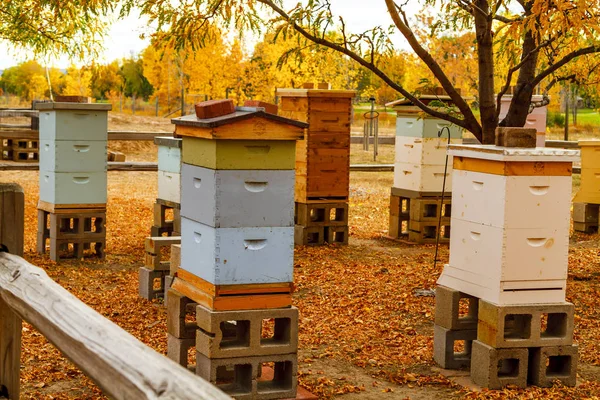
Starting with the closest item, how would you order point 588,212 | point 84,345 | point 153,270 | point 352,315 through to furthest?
point 84,345 → point 352,315 → point 153,270 → point 588,212

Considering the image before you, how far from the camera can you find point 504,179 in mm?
5445

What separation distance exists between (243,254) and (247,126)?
72 centimetres

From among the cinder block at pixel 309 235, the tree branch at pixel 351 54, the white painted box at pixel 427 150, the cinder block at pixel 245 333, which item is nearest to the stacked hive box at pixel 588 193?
the white painted box at pixel 427 150

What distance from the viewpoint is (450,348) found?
6008 mm

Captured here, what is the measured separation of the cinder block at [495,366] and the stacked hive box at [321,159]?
5.44 m

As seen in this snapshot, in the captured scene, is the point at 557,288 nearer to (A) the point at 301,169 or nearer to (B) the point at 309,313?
(B) the point at 309,313

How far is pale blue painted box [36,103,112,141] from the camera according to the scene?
9508 millimetres

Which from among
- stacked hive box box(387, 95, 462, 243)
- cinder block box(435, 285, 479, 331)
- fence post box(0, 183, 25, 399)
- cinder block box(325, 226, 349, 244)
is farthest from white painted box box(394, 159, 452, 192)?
fence post box(0, 183, 25, 399)

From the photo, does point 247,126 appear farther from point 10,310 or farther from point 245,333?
point 10,310

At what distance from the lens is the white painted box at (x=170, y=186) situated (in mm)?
10070

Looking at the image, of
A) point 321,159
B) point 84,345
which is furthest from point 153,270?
point 84,345

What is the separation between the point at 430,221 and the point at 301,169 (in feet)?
5.76

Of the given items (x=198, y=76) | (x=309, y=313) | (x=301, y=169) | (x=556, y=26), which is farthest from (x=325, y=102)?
(x=198, y=76)

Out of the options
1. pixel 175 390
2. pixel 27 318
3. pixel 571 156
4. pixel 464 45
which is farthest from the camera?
pixel 464 45
